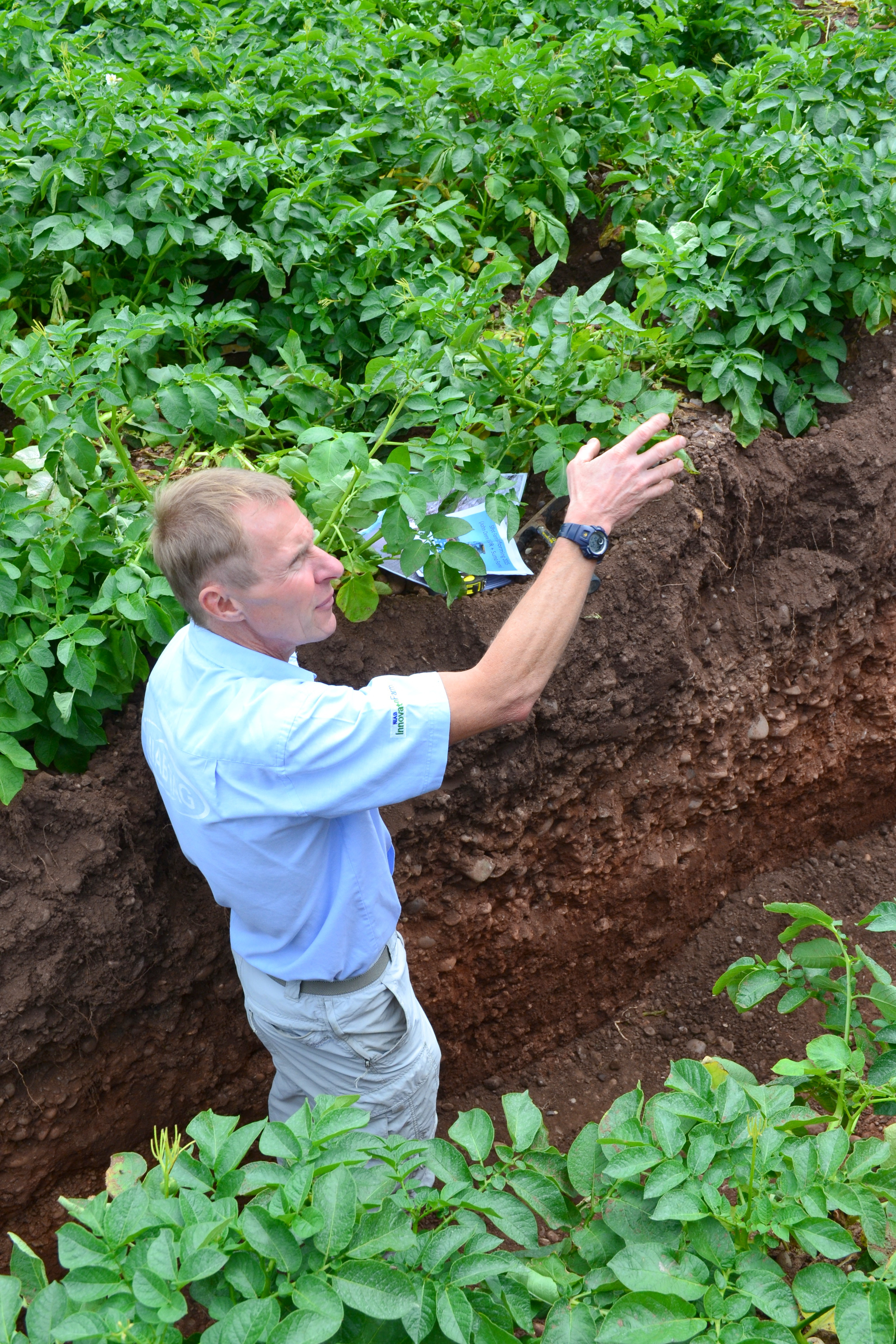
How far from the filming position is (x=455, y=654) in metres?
2.58

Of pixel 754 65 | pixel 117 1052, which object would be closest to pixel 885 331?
pixel 754 65

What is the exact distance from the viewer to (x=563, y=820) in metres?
2.80

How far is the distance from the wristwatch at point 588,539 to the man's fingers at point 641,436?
0.59 ft

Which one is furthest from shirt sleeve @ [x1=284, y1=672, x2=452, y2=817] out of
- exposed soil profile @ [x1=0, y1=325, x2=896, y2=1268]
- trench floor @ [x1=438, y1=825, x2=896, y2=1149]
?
trench floor @ [x1=438, y1=825, x2=896, y2=1149]

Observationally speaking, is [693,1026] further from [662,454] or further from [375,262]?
[375,262]

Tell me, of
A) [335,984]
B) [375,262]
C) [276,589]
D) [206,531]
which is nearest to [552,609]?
[276,589]

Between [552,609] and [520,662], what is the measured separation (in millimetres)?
113

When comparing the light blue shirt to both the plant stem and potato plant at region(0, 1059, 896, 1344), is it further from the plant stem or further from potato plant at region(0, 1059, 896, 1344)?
the plant stem

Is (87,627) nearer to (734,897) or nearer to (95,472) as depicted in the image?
(95,472)

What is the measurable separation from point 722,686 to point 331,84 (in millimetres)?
2199

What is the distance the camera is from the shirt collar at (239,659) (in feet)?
5.60

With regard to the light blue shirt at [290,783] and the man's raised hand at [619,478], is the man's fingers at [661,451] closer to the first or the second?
the man's raised hand at [619,478]

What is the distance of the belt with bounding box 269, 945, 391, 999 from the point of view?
6.30ft

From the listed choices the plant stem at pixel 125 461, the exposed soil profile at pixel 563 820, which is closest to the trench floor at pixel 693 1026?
the exposed soil profile at pixel 563 820
